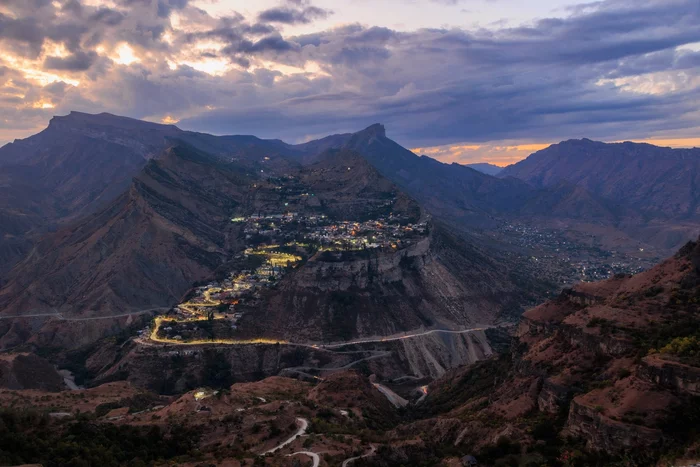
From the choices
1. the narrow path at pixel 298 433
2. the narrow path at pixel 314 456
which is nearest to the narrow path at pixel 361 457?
the narrow path at pixel 314 456

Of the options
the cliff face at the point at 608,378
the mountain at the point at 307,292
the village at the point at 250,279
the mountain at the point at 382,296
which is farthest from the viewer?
the mountain at the point at 307,292

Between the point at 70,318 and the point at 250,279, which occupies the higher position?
the point at 250,279

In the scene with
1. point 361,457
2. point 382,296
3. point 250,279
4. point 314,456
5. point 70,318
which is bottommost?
point 70,318

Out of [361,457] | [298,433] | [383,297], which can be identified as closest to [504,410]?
[361,457]

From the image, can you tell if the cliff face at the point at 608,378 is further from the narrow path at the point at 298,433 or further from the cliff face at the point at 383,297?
the cliff face at the point at 383,297

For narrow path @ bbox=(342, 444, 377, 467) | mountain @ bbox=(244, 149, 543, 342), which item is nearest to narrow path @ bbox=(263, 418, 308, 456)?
narrow path @ bbox=(342, 444, 377, 467)

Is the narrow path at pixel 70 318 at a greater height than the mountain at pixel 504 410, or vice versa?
the mountain at pixel 504 410

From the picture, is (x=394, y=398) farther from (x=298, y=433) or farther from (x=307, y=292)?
(x=307, y=292)

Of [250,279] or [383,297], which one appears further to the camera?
[250,279]

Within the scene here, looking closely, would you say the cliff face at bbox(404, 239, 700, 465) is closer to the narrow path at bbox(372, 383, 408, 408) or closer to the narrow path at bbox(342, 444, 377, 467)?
the narrow path at bbox(342, 444, 377, 467)
